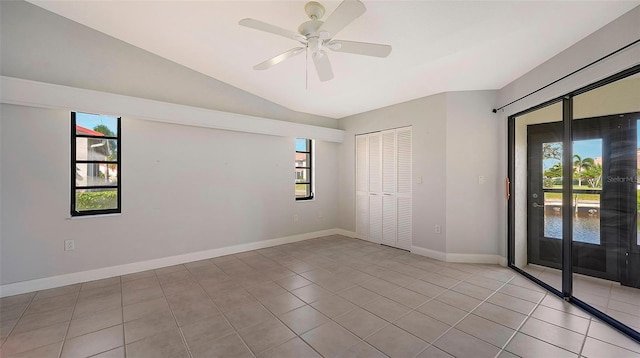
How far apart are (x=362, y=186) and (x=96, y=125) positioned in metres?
4.62

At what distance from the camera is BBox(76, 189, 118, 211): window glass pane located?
3502 millimetres

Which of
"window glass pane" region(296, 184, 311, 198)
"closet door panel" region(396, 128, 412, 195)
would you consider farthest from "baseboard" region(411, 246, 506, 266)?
"window glass pane" region(296, 184, 311, 198)

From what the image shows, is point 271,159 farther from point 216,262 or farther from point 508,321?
point 508,321

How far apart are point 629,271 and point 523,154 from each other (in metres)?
1.71

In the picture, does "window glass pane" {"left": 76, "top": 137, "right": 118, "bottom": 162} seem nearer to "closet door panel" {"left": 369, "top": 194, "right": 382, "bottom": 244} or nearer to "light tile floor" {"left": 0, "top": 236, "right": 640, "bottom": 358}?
"light tile floor" {"left": 0, "top": 236, "right": 640, "bottom": 358}

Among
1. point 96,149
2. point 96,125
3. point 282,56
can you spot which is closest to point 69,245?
point 96,149

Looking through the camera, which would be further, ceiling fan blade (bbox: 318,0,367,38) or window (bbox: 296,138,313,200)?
window (bbox: 296,138,313,200)

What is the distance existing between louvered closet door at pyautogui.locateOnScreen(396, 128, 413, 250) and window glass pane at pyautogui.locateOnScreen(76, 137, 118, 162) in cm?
456

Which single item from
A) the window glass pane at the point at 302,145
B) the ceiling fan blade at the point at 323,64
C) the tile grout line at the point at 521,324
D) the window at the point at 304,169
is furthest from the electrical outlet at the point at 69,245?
the tile grout line at the point at 521,324

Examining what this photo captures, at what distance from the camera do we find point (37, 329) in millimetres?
2352

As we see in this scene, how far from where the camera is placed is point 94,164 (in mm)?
3580

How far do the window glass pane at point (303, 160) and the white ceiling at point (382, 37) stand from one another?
Answer: 169 centimetres

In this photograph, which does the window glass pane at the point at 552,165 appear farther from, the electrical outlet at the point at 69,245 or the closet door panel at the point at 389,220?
the electrical outlet at the point at 69,245

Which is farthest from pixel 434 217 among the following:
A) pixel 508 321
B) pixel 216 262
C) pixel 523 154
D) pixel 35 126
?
pixel 35 126
